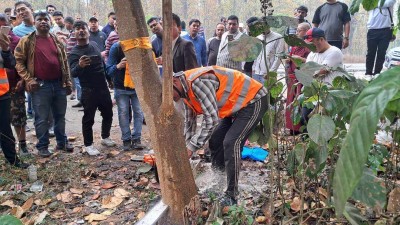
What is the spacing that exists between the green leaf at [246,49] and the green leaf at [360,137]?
1.35 m

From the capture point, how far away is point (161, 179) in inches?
94.9

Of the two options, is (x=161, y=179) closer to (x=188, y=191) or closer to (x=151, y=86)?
(x=188, y=191)

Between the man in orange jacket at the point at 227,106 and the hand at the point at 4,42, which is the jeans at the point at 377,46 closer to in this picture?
the man in orange jacket at the point at 227,106

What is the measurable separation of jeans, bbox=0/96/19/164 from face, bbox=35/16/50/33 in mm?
973

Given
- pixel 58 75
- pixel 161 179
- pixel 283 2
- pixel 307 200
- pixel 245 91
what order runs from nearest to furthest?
1. pixel 161 179
2. pixel 307 200
3. pixel 245 91
4. pixel 58 75
5. pixel 283 2

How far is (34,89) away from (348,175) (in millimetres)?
4415

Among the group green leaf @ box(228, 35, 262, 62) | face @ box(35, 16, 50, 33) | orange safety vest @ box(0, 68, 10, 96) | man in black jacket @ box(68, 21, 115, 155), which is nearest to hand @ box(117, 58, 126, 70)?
man in black jacket @ box(68, 21, 115, 155)

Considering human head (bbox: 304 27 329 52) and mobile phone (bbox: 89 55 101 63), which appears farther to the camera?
mobile phone (bbox: 89 55 101 63)

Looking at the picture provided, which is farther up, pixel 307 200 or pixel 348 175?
pixel 348 175

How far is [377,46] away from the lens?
20.0ft

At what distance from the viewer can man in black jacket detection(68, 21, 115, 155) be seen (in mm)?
4625

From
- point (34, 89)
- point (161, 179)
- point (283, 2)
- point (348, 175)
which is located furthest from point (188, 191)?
point (283, 2)

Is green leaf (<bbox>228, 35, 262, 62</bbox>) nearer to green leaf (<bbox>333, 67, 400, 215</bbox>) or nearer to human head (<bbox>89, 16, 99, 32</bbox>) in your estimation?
green leaf (<bbox>333, 67, 400, 215</bbox>)

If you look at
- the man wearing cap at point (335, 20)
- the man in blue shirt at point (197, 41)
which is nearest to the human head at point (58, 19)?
the man in blue shirt at point (197, 41)
